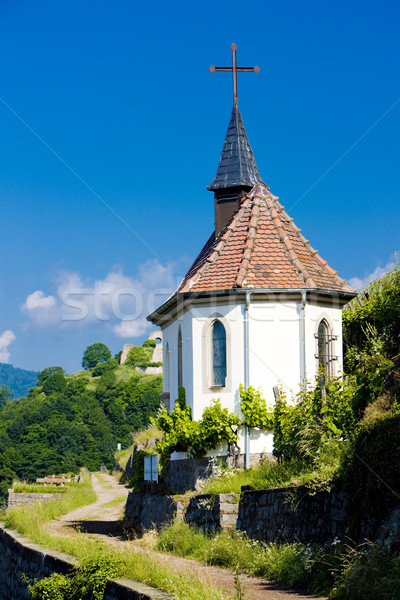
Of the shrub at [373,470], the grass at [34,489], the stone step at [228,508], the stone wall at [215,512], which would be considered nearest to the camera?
the shrub at [373,470]

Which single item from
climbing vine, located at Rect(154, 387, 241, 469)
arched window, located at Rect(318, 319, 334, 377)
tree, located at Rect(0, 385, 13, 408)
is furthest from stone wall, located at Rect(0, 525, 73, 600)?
tree, located at Rect(0, 385, 13, 408)

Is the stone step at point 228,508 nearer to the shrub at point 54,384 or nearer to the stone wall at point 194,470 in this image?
the stone wall at point 194,470

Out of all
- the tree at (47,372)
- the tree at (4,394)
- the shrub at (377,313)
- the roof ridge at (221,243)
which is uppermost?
the tree at (47,372)

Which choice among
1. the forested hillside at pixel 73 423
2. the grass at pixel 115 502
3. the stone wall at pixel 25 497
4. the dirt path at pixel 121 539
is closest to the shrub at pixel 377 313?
the dirt path at pixel 121 539

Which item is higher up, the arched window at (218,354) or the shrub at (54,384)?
the shrub at (54,384)

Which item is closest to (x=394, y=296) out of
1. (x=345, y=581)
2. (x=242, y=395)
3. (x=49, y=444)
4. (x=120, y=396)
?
(x=242, y=395)

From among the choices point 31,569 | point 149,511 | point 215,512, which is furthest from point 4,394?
point 215,512

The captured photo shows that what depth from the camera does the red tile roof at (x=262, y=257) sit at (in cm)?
2025

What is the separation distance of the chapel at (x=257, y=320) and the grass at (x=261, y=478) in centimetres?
100

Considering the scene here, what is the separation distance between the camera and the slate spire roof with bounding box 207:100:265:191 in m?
24.3

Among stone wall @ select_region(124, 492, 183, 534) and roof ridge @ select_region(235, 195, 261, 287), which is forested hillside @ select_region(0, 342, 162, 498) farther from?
roof ridge @ select_region(235, 195, 261, 287)

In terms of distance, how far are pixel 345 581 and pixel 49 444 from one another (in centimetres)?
10618

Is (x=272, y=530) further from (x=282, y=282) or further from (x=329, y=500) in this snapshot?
(x=282, y=282)

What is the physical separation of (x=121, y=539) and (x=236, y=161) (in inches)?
467
